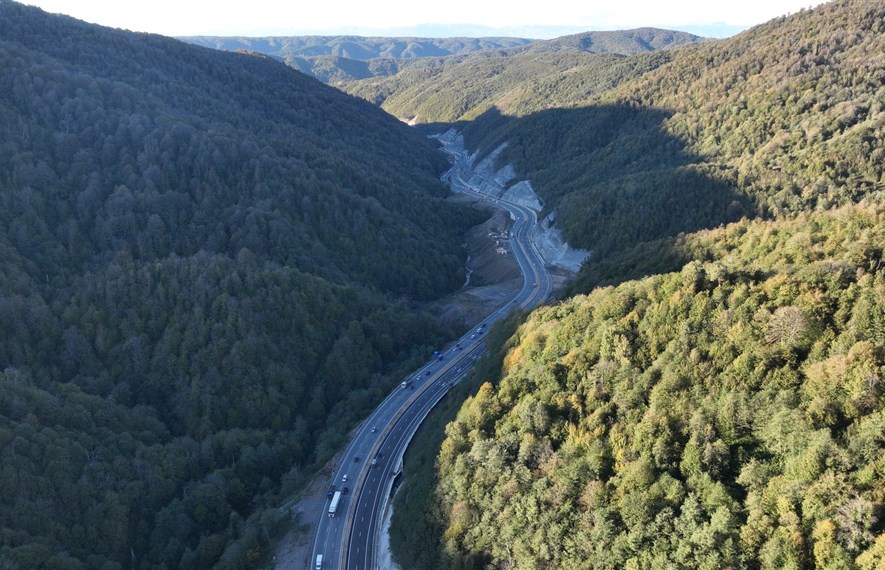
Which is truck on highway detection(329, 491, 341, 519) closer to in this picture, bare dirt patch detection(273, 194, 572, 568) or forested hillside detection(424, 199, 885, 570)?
bare dirt patch detection(273, 194, 572, 568)

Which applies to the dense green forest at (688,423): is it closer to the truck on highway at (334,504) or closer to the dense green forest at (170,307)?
the truck on highway at (334,504)

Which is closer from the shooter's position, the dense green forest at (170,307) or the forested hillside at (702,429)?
the forested hillside at (702,429)

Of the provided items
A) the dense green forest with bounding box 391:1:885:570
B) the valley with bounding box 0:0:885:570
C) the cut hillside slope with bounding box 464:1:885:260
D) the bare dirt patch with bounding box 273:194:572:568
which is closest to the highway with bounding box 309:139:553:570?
the valley with bounding box 0:0:885:570

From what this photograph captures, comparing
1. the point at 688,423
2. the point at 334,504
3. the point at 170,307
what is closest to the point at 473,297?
the point at 170,307

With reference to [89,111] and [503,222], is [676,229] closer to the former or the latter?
[503,222]

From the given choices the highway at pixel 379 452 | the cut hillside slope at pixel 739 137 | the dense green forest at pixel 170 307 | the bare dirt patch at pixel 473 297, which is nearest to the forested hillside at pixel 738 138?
the cut hillside slope at pixel 739 137

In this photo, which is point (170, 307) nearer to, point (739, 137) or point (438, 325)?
point (438, 325)

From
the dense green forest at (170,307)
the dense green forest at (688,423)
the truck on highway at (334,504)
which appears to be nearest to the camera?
the dense green forest at (688,423)
